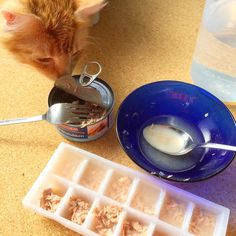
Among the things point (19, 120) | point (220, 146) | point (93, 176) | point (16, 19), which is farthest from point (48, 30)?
point (220, 146)

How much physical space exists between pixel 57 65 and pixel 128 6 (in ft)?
1.40

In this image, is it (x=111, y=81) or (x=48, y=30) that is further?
(x=111, y=81)

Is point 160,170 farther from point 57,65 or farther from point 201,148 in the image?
point 57,65

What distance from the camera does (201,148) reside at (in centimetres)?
74

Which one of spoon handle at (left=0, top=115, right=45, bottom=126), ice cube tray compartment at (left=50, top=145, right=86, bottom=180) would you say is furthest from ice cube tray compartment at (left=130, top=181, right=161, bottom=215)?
spoon handle at (left=0, top=115, right=45, bottom=126)

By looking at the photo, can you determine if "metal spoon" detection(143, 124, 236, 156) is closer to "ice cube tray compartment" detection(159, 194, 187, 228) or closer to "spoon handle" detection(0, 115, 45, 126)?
"ice cube tray compartment" detection(159, 194, 187, 228)

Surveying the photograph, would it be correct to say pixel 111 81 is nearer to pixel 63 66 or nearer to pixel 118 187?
pixel 63 66

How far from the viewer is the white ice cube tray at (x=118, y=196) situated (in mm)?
627

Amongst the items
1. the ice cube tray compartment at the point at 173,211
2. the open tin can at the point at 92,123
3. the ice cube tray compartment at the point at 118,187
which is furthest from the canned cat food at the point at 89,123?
the ice cube tray compartment at the point at 173,211

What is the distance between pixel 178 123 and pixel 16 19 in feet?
1.41

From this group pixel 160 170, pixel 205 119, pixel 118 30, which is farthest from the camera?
pixel 118 30

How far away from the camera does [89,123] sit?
72 cm

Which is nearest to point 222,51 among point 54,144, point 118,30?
point 118,30

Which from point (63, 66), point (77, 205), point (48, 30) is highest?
point (48, 30)
